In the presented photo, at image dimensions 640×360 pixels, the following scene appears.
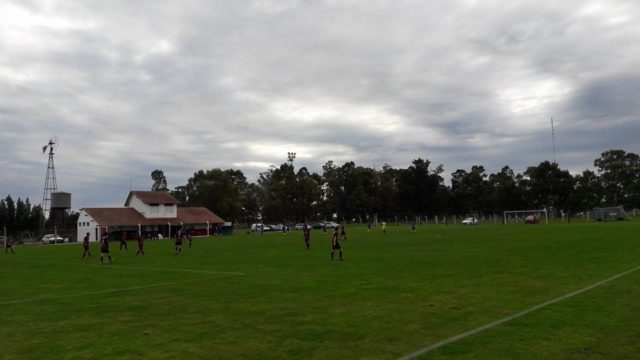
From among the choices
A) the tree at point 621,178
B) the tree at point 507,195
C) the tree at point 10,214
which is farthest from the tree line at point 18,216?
the tree at point 621,178

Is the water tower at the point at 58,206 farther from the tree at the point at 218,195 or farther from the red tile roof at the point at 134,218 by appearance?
the tree at the point at 218,195

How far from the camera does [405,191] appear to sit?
441ft

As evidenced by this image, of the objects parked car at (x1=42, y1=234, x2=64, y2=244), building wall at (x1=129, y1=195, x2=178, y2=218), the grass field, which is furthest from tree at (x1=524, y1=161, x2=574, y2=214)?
the grass field

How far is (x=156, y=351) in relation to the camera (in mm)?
8906

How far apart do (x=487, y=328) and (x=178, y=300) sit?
8653 millimetres

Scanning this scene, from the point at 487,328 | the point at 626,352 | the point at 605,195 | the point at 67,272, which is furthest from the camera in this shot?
the point at 605,195

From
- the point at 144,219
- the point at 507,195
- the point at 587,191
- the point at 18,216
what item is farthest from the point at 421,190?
the point at 18,216

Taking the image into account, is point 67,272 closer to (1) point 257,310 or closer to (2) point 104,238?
(2) point 104,238

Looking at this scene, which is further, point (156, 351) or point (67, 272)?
point (67, 272)

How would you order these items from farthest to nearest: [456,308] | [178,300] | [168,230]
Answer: [168,230] → [178,300] → [456,308]

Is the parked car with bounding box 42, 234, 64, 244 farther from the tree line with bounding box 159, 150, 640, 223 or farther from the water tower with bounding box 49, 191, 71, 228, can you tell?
the tree line with bounding box 159, 150, 640, 223

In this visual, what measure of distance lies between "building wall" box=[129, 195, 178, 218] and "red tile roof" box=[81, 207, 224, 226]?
0.79 m

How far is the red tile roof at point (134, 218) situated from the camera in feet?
282

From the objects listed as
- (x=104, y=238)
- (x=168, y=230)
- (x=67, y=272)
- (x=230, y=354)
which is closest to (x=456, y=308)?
A: (x=230, y=354)
